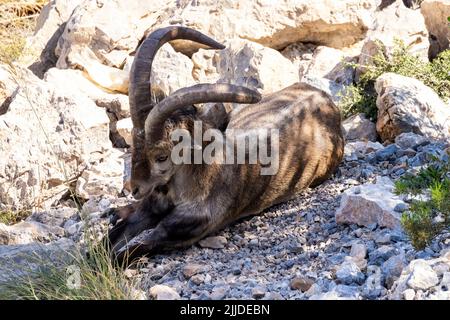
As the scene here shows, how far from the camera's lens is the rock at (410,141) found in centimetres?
809

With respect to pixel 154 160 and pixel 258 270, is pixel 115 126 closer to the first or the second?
pixel 154 160

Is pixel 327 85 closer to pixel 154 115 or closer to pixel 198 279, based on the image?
pixel 154 115

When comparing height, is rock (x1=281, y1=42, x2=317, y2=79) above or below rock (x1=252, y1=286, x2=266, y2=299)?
above

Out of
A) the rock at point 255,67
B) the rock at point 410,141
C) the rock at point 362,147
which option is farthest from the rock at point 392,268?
the rock at point 255,67

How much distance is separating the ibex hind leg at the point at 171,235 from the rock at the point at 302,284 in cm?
136

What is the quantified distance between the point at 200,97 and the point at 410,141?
2.67 m

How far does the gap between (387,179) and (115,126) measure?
140 inches

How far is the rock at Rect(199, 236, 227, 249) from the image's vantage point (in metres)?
6.81

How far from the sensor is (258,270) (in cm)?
620

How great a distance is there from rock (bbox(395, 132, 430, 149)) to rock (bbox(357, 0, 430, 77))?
4.79 ft

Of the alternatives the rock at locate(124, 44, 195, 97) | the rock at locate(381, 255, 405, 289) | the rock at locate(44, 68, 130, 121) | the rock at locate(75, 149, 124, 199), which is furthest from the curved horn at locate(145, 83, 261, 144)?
the rock at locate(44, 68, 130, 121)

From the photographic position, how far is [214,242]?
6852mm

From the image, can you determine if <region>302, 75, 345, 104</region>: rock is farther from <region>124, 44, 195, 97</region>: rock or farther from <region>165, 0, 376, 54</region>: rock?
<region>124, 44, 195, 97</region>: rock

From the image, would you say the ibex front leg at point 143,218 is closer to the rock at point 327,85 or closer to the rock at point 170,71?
the rock at point 170,71
